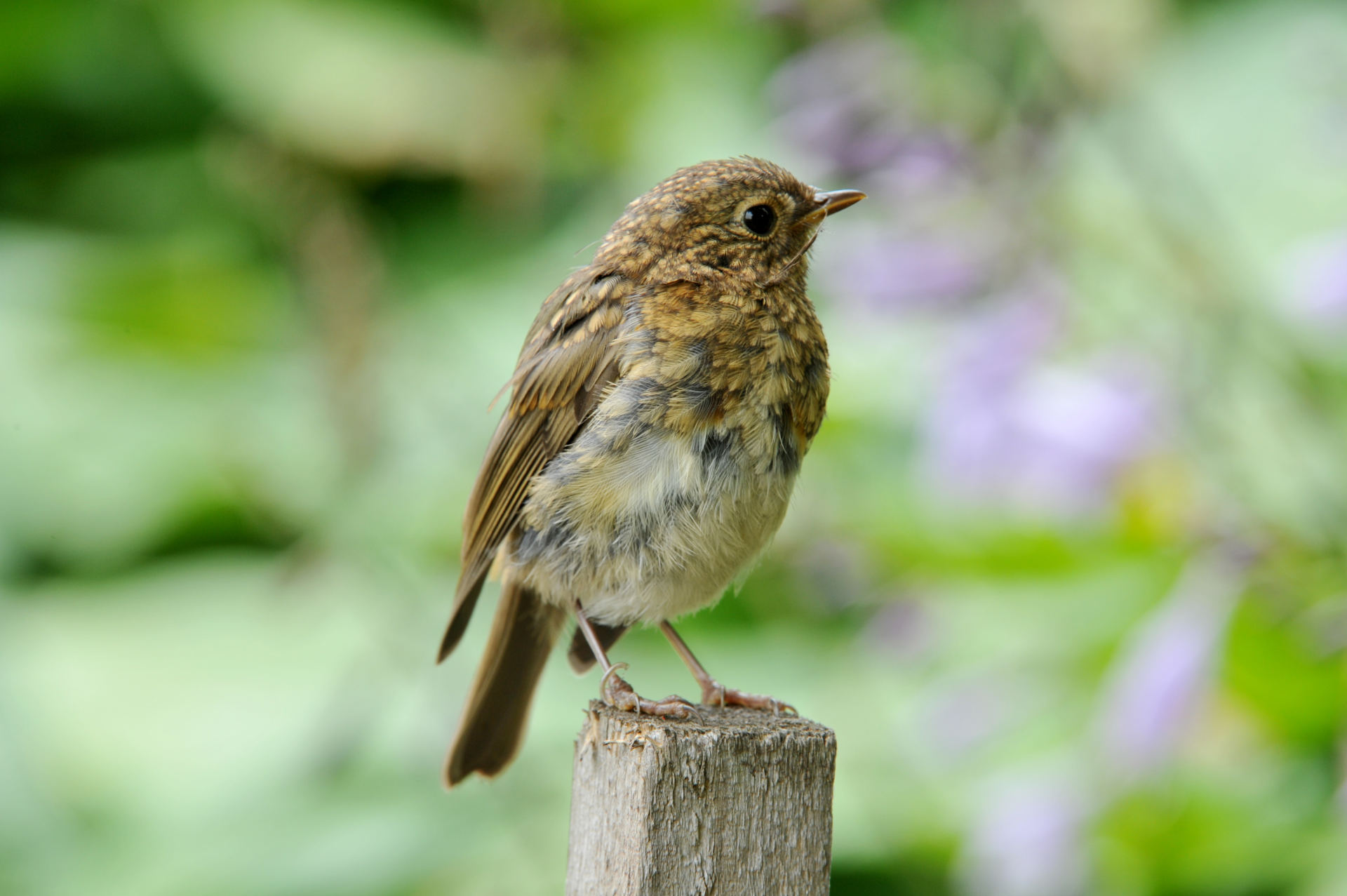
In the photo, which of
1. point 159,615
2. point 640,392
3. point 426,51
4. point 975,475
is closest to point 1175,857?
point 975,475

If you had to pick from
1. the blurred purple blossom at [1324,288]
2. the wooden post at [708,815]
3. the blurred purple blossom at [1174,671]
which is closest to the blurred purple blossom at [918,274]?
the blurred purple blossom at [1324,288]

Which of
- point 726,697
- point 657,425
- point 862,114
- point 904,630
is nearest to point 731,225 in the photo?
point 657,425

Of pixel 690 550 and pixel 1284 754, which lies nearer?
pixel 690 550

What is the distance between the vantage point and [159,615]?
19.1 ft

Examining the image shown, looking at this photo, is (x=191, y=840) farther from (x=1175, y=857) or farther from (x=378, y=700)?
(x=1175, y=857)

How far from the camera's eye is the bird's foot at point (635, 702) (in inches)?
79.8

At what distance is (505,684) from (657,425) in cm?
68

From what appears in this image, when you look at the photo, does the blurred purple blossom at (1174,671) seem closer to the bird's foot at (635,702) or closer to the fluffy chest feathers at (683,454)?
the fluffy chest feathers at (683,454)

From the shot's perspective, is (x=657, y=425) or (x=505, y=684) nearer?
(x=657, y=425)

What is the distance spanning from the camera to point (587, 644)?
109 inches

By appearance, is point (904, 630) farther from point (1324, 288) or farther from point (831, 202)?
point (831, 202)

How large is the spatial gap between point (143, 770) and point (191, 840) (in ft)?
2.08

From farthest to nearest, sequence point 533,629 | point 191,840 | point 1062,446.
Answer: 1. point 191,840
2. point 1062,446
3. point 533,629

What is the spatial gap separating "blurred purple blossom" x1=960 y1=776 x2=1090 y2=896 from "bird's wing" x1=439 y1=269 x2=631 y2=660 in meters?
1.30
